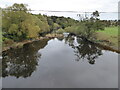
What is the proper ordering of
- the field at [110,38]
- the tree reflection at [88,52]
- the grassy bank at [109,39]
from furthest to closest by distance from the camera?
1. the field at [110,38]
2. the grassy bank at [109,39]
3. the tree reflection at [88,52]

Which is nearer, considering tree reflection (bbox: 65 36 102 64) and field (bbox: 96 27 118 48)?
tree reflection (bbox: 65 36 102 64)

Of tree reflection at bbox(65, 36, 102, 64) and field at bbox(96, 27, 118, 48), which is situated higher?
field at bbox(96, 27, 118, 48)

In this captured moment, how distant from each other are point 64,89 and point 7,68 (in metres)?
9.39

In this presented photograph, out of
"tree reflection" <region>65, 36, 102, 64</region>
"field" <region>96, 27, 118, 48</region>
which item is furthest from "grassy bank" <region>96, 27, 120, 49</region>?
"tree reflection" <region>65, 36, 102, 64</region>

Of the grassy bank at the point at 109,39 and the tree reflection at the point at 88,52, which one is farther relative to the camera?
the grassy bank at the point at 109,39

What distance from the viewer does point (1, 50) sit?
27766mm

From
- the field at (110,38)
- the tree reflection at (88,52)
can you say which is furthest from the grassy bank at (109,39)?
the tree reflection at (88,52)

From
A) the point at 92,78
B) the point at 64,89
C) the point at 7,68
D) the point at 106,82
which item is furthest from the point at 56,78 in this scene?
the point at 7,68

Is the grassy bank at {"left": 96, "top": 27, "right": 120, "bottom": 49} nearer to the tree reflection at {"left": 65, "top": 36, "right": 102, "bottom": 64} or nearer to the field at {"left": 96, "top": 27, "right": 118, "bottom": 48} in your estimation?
the field at {"left": 96, "top": 27, "right": 118, "bottom": 48}

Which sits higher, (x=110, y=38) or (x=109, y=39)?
(x=110, y=38)

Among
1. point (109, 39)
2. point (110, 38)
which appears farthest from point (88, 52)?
point (110, 38)

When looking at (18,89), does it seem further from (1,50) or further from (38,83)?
(1,50)

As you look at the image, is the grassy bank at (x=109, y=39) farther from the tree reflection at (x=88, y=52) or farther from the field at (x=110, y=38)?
the tree reflection at (x=88, y=52)

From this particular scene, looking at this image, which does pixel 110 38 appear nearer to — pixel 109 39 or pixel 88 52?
pixel 109 39
